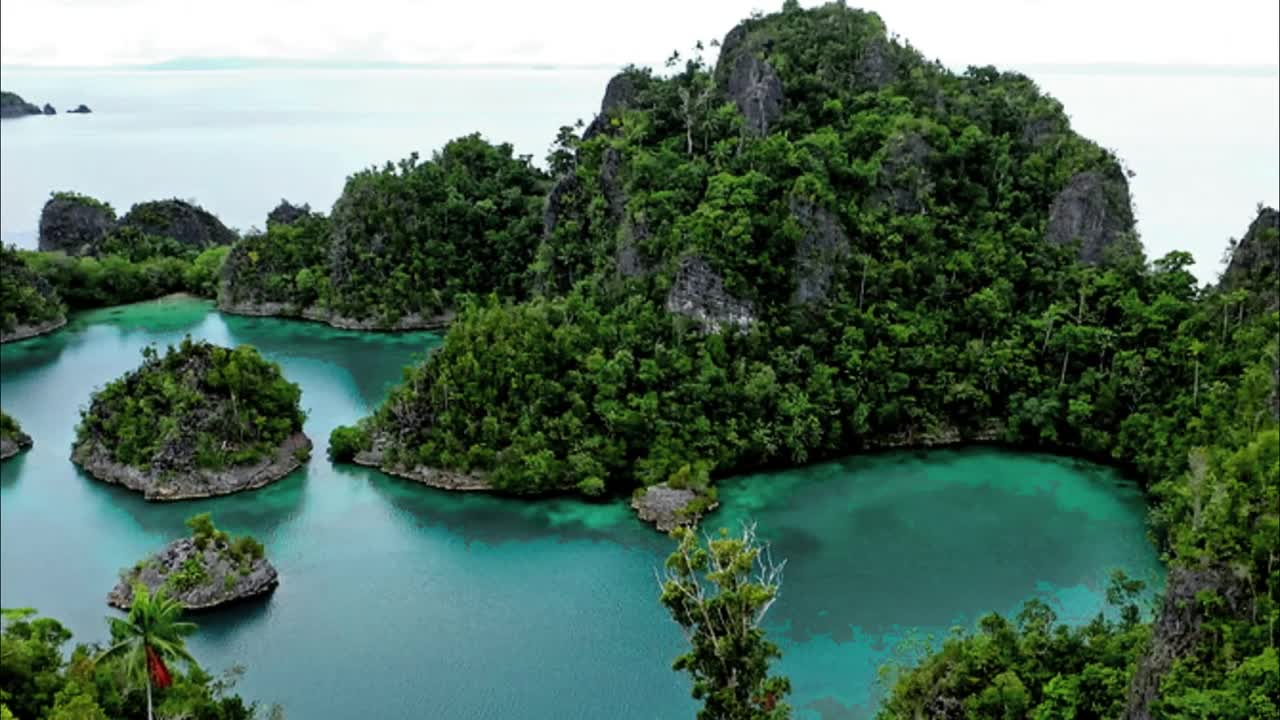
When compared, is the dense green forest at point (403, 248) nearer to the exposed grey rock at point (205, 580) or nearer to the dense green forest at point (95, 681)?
the exposed grey rock at point (205, 580)

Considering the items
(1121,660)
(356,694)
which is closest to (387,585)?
(356,694)

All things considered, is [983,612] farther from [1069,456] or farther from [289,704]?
[289,704]

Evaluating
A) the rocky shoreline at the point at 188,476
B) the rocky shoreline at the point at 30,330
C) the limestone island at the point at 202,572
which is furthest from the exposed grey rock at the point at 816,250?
the rocky shoreline at the point at 30,330

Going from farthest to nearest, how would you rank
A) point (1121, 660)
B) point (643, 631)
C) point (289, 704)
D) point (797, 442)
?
point (797, 442)
point (643, 631)
point (289, 704)
point (1121, 660)

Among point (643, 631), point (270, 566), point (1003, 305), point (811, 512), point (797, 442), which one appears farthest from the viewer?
point (1003, 305)

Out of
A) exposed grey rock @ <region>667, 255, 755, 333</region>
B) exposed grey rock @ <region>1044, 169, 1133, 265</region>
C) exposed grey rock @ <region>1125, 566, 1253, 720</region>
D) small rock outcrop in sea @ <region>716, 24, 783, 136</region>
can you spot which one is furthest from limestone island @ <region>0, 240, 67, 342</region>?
exposed grey rock @ <region>1125, 566, 1253, 720</region>

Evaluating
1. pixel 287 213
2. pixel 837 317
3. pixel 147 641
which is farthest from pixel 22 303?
pixel 837 317

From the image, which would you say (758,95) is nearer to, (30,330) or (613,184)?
(613,184)

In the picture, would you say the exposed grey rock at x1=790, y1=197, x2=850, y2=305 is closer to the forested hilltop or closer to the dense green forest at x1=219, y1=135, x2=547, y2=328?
the forested hilltop
